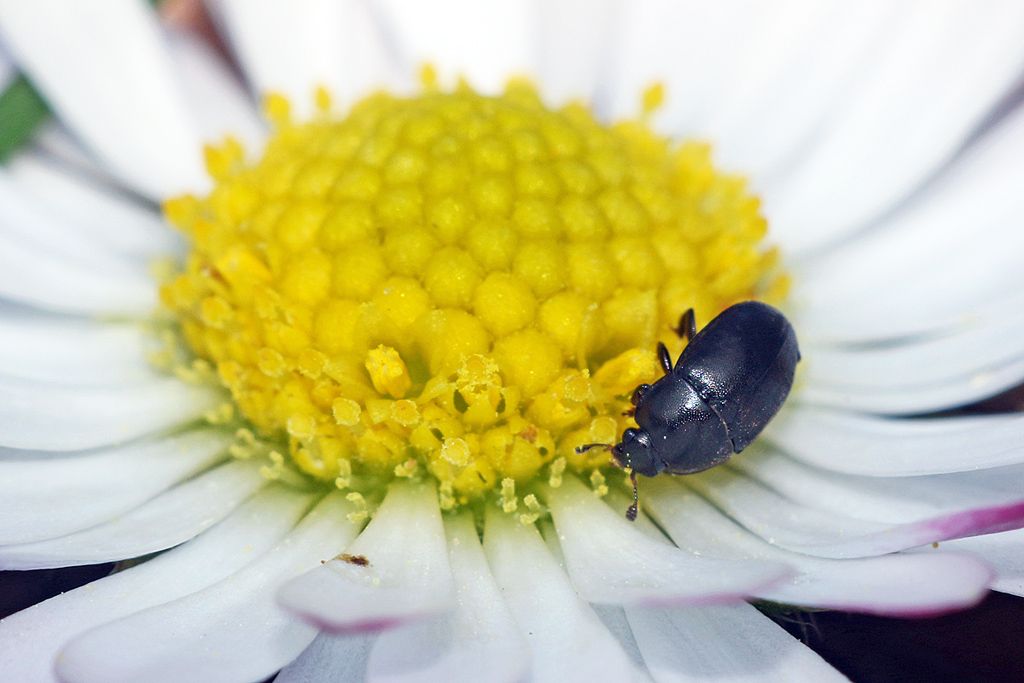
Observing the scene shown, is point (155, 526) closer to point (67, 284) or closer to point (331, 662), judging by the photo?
point (331, 662)

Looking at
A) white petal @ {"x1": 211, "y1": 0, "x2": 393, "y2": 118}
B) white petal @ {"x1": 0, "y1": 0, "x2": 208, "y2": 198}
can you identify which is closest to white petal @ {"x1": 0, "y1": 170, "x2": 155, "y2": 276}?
white petal @ {"x1": 0, "y1": 0, "x2": 208, "y2": 198}

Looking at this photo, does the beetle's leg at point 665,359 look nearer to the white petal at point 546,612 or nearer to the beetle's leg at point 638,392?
the beetle's leg at point 638,392

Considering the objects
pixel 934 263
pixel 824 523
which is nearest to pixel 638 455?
pixel 824 523

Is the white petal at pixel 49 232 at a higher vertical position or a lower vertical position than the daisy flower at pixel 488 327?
higher

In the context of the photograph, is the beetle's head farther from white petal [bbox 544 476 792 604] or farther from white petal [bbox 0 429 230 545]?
white petal [bbox 0 429 230 545]

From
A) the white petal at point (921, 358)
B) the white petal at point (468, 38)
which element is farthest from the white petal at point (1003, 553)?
the white petal at point (468, 38)
